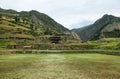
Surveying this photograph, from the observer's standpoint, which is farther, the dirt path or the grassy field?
the grassy field

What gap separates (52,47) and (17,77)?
104 meters

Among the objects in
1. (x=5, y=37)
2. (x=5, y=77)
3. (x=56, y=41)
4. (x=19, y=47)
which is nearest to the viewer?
(x=5, y=77)

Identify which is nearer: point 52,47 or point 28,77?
point 28,77

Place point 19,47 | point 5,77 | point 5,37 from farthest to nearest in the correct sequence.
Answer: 1. point 5,37
2. point 19,47
3. point 5,77

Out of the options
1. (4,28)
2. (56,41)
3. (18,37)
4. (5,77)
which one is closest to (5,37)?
(18,37)

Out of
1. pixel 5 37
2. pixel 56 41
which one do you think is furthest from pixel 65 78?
pixel 56 41

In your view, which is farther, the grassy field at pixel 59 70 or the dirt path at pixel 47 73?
the grassy field at pixel 59 70

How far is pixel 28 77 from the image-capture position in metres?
40.5

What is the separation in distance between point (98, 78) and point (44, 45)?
107 m

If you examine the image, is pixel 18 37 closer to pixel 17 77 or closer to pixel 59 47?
pixel 59 47

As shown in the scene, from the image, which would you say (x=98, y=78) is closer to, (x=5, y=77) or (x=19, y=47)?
(x=5, y=77)

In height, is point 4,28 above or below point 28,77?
above

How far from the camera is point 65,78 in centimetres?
3994

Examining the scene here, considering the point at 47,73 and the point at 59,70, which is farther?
the point at 59,70
